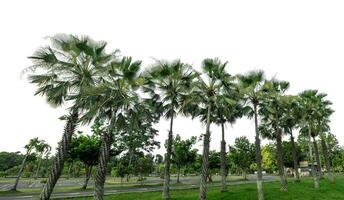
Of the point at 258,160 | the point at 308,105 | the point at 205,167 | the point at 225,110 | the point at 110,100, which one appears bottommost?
the point at 205,167

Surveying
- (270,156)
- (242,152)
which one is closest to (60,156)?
(242,152)

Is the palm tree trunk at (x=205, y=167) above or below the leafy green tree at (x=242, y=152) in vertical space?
below

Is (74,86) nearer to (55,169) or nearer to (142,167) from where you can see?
(55,169)

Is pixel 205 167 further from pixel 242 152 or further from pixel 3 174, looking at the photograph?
pixel 3 174

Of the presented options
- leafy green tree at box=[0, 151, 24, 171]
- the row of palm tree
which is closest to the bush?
leafy green tree at box=[0, 151, 24, 171]

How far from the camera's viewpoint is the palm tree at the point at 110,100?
666 inches

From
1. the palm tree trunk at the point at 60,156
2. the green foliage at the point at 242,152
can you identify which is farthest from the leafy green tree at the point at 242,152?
the palm tree trunk at the point at 60,156

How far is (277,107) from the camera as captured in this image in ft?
114

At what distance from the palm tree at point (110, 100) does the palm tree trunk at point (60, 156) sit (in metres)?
0.64

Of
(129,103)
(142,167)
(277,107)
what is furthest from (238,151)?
(129,103)

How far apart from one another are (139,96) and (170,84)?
32.2 feet

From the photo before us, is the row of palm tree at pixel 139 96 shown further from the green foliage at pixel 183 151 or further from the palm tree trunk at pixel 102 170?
the green foliage at pixel 183 151

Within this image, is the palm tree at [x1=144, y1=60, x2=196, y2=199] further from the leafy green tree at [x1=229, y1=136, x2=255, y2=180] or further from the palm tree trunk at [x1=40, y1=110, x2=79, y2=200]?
the leafy green tree at [x1=229, y1=136, x2=255, y2=180]

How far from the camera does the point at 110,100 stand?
1833cm
